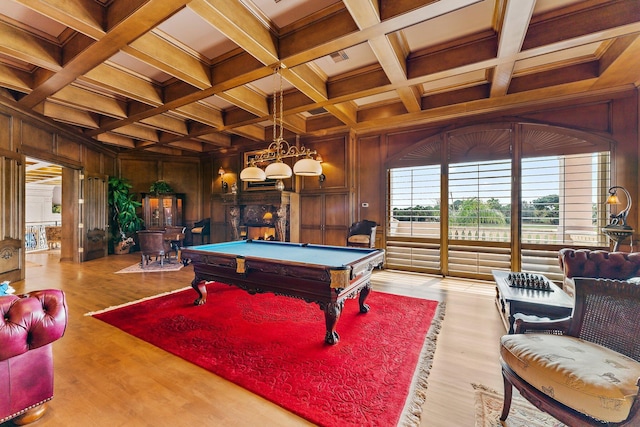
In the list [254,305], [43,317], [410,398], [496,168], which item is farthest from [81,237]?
[496,168]

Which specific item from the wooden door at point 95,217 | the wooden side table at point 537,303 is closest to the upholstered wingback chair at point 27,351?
the wooden side table at point 537,303

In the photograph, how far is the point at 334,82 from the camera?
439cm

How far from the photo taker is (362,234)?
5.87 m

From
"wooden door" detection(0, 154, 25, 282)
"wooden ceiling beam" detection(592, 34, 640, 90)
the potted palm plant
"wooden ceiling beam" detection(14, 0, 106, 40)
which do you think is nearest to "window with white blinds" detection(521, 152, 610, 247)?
"wooden ceiling beam" detection(592, 34, 640, 90)

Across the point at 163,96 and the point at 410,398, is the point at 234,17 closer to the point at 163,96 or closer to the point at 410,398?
the point at 163,96

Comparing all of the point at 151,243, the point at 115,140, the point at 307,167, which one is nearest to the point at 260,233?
the point at 151,243

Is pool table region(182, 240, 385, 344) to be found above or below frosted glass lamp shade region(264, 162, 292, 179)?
below

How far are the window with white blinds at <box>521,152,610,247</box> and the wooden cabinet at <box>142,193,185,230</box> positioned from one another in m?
9.22

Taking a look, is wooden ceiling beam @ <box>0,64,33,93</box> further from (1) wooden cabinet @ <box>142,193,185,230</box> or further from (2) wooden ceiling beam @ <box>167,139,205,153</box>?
(1) wooden cabinet @ <box>142,193,185,230</box>

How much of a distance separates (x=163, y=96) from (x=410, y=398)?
17.8 feet

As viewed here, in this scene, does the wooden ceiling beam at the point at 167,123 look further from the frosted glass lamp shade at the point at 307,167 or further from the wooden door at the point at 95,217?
the frosted glass lamp shade at the point at 307,167

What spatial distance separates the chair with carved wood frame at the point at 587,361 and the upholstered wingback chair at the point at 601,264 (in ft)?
5.05

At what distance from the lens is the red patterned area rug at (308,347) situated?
71.7 inches

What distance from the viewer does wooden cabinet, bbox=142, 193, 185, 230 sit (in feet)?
27.9
